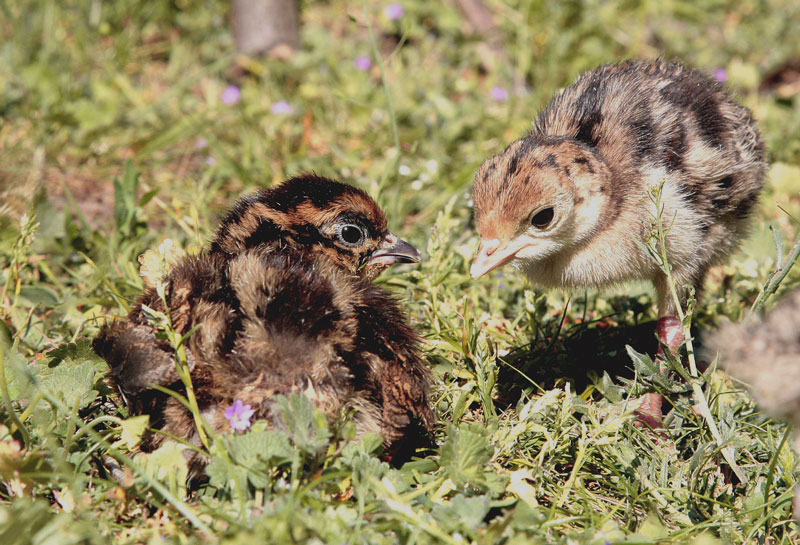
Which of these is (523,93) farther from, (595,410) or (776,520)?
(776,520)

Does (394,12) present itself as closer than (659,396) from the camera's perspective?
No

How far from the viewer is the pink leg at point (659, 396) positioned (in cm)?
315

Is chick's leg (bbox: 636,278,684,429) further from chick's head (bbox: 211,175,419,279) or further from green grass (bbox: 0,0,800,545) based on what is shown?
chick's head (bbox: 211,175,419,279)

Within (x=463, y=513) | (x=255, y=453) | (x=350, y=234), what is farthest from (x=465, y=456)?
(x=350, y=234)

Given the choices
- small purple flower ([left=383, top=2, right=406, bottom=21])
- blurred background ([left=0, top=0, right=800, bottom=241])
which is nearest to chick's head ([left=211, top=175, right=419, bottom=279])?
blurred background ([left=0, top=0, right=800, bottom=241])

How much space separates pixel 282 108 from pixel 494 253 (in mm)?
3064

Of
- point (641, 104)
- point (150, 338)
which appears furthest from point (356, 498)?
point (641, 104)

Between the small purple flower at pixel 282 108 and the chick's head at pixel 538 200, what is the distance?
290 cm

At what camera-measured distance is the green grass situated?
254cm

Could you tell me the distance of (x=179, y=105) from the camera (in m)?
6.05

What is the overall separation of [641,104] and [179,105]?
3.74 meters

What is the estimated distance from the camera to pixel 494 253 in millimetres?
3111

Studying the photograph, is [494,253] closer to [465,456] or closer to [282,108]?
[465,456]

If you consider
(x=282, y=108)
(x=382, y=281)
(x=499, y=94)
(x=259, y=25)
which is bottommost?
(x=382, y=281)
